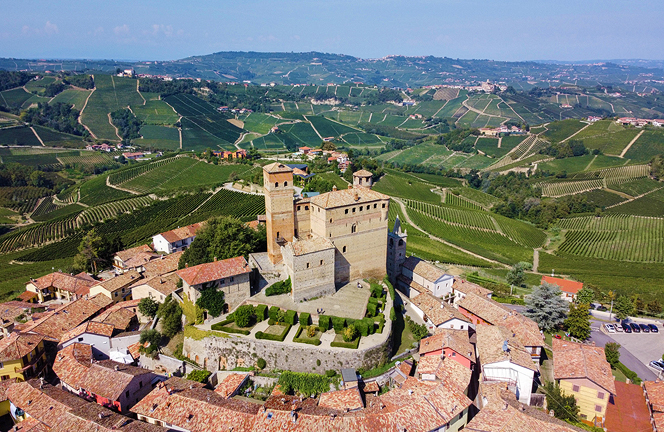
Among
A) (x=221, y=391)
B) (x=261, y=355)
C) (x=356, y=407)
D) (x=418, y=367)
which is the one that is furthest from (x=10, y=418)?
(x=418, y=367)

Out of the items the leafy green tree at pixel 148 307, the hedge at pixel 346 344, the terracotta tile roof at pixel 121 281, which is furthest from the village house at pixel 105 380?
the hedge at pixel 346 344

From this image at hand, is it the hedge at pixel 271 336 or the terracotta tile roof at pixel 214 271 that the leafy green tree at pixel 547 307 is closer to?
the hedge at pixel 271 336

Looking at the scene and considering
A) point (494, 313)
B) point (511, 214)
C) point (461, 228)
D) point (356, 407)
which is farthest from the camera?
point (511, 214)

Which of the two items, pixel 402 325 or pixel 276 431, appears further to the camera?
pixel 402 325

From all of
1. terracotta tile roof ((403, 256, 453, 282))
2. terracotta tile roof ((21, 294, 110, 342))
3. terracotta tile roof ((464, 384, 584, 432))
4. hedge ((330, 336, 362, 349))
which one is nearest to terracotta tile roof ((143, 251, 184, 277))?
terracotta tile roof ((21, 294, 110, 342))

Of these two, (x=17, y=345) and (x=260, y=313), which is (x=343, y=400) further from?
(x=17, y=345)

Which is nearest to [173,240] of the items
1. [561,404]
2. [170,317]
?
[170,317]

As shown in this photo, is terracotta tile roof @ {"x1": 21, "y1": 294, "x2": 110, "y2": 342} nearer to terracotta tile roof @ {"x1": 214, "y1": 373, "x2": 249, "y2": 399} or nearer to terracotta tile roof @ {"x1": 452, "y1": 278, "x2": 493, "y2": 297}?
→ terracotta tile roof @ {"x1": 214, "y1": 373, "x2": 249, "y2": 399}

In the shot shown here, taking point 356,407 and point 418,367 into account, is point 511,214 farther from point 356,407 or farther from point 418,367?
point 356,407
